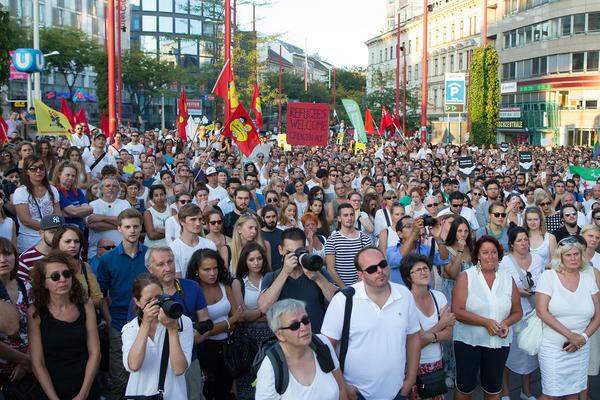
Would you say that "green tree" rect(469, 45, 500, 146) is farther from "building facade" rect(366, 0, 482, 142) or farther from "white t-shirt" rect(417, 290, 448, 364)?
"white t-shirt" rect(417, 290, 448, 364)

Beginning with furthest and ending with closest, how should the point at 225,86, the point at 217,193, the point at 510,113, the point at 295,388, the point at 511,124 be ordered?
1. the point at 511,124
2. the point at 510,113
3. the point at 225,86
4. the point at 217,193
5. the point at 295,388

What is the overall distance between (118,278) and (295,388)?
2.29m

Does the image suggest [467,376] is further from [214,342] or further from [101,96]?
[101,96]

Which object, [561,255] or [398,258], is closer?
[561,255]

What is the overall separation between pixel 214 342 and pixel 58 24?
231 feet

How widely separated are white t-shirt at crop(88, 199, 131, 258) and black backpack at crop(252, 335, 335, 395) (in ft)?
13.0

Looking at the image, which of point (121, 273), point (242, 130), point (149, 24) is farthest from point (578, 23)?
point (149, 24)

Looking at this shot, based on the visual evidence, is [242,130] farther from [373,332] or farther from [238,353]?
[373,332]

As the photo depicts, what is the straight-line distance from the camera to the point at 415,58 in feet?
244

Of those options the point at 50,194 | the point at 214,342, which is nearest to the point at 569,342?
the point at 214,342

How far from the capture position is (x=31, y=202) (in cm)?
714

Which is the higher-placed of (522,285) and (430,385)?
(522,285)

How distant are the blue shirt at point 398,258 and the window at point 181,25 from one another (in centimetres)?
8282

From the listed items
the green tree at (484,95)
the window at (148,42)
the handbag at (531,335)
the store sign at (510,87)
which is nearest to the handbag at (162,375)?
the handbag at (531,335)
